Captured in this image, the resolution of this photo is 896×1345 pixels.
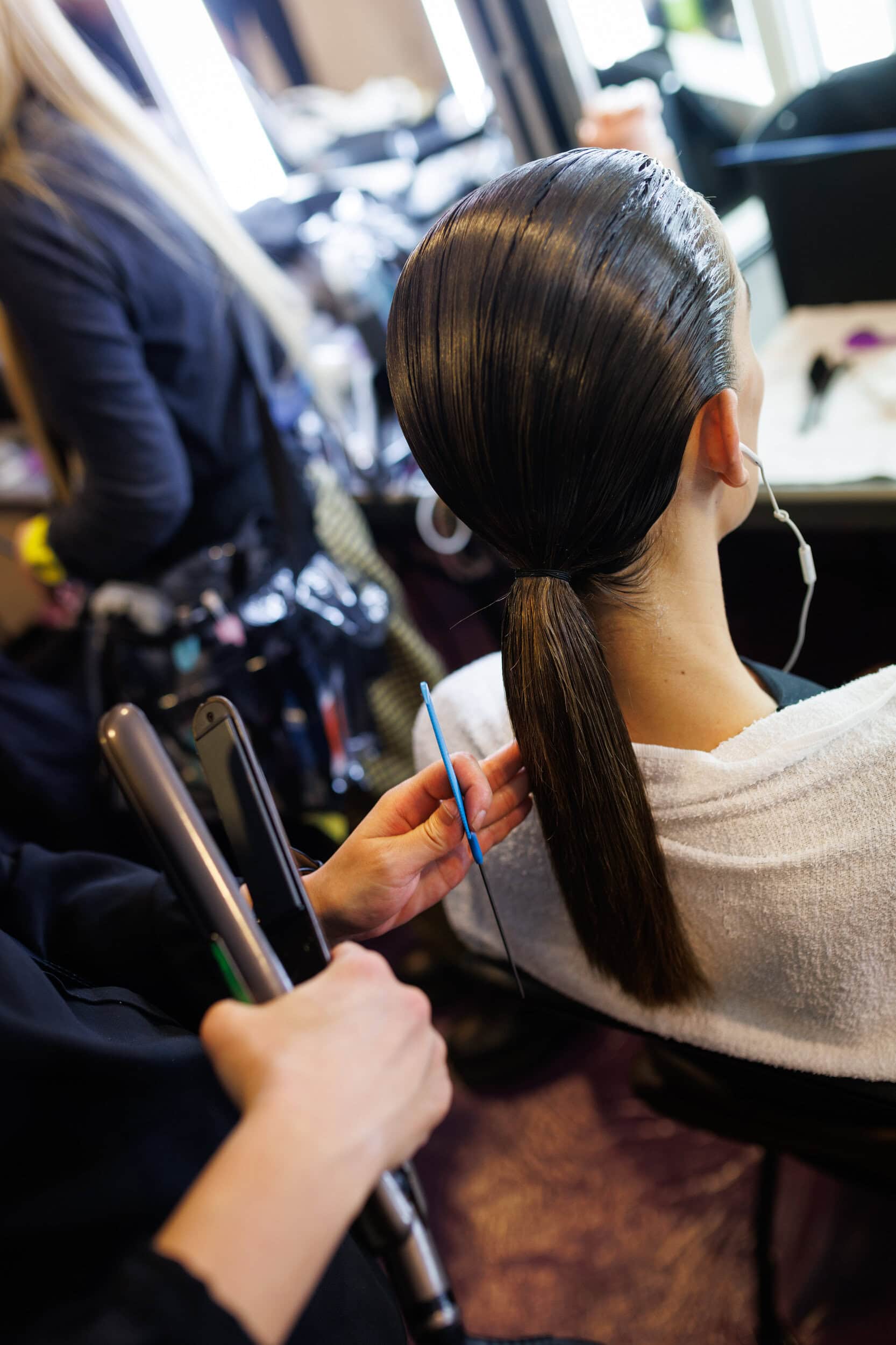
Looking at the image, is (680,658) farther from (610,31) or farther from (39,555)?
(610,31)

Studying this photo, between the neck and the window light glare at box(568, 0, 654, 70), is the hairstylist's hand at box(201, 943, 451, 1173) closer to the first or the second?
the neck

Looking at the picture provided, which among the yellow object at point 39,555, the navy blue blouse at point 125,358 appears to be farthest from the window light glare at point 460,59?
the yellow object at point 39,555

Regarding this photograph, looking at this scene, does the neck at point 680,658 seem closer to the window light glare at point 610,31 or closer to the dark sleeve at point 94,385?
the dark sleeve at point 94,385

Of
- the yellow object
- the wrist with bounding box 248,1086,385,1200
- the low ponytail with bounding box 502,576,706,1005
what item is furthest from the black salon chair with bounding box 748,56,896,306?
the wrist with bounding box 248,1086,385,1200

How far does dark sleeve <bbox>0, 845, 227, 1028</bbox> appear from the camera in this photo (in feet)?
2.25

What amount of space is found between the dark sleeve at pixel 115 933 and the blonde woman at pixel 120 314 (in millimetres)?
770

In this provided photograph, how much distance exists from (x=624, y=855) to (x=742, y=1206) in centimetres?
91

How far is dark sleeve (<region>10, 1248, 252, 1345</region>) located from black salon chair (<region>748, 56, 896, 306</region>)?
151 centimetres

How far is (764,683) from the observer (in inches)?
35.3

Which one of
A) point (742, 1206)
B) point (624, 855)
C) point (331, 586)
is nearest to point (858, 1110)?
point (624, 855)

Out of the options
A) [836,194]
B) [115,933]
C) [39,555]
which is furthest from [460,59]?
[115,933]

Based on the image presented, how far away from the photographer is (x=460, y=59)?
193cm

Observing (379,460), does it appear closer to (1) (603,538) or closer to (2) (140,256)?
(2) (140,256)

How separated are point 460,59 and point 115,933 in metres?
1.88
